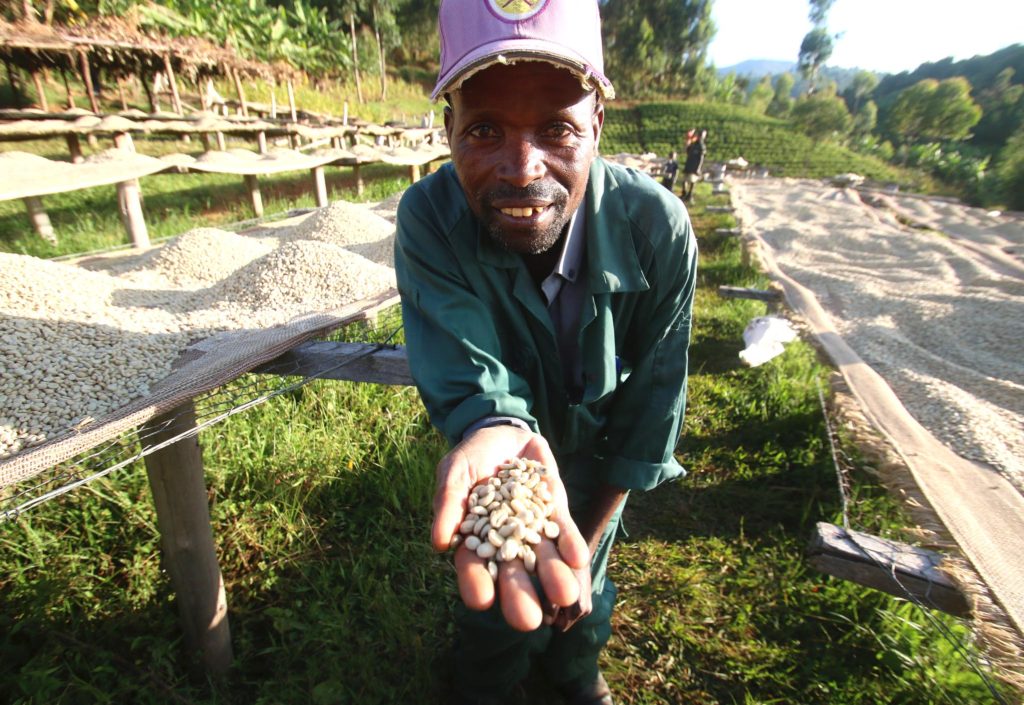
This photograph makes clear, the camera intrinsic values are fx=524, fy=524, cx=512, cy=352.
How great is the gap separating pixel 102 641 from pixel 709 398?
336cm

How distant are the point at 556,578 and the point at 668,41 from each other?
47.0m

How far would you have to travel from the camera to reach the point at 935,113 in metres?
34.2

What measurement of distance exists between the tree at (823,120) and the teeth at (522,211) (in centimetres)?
3402

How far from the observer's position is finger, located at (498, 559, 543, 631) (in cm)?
88

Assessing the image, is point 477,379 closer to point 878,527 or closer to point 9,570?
point 9,570

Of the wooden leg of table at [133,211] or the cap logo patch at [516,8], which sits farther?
the wooden leg of table at [133,211]

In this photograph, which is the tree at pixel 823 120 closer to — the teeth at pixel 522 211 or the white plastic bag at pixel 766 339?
the white plastic bag at pixel 766 339

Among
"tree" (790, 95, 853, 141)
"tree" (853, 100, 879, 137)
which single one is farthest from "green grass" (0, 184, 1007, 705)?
"tree" (853, 100, 879, 137)

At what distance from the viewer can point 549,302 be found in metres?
1.37

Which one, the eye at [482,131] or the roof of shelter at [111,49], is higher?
the roof of shelter at [111,49]

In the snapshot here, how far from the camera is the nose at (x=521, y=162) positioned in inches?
42.2

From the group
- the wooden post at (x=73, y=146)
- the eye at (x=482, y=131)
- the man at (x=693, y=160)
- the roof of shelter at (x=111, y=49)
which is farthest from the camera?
the man at (x=693, y=160)

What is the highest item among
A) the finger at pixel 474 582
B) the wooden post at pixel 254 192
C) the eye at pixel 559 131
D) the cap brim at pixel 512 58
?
the cap brim at pixel 512 58

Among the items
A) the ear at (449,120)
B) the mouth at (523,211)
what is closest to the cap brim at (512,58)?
the ear at (449,120)
